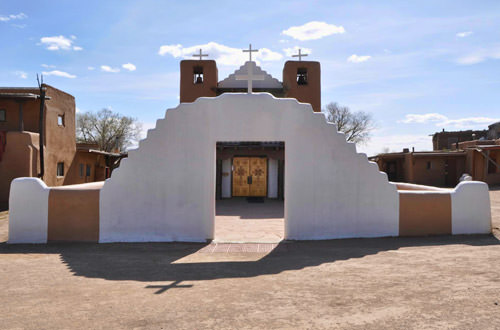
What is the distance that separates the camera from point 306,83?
20594 millimetres

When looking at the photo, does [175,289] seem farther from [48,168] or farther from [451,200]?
[48,168]

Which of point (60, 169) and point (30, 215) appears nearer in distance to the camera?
point (30, 215)

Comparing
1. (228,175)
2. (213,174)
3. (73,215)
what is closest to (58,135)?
(228,175)

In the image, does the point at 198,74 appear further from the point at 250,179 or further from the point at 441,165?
the point at 441,165

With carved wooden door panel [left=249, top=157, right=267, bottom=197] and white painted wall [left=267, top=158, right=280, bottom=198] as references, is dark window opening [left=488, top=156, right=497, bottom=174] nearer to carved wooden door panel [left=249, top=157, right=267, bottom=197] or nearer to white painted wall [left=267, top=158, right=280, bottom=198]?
white painted wall [left=267, top=158, right=280, bottom=198]

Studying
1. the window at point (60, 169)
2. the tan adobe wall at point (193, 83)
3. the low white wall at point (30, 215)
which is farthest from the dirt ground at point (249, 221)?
the window at point (60, 169)

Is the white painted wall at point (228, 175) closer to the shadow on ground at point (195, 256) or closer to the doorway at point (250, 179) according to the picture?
the doorway at point (250, 179)

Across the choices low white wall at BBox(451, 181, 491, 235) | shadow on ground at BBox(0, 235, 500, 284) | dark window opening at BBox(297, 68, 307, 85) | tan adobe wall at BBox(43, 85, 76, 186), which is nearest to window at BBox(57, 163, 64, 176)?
tan adobe wall at BBox(43, 85, 76, 186)

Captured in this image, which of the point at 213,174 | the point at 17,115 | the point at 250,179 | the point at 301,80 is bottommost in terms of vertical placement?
the point at 250,179

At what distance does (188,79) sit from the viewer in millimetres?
20625

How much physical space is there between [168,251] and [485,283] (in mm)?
6038

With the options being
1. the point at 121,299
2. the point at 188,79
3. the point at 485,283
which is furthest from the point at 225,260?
the point at 188,79

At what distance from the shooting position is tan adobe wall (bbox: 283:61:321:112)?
20312 mm

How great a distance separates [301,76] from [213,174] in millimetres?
13373
